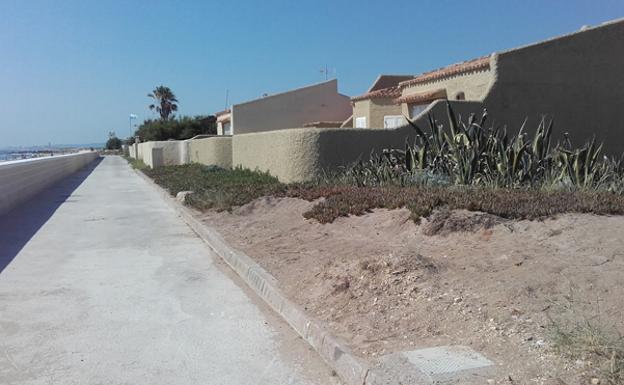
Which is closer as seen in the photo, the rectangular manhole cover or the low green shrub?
the rectangular manhole cover

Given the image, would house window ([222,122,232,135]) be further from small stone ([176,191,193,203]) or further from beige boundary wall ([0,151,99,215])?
small stone ([176,191,193,203])

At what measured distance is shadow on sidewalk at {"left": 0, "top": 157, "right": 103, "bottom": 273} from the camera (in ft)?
31.8

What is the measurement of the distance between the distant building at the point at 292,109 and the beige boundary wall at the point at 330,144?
1695 centimetres

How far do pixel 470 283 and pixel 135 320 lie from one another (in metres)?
3.25

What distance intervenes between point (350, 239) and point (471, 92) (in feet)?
36.5

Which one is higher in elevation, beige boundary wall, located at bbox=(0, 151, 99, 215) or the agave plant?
the agave plant

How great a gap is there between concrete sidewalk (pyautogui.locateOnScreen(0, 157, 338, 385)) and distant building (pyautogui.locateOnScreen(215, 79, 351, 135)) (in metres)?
22.0

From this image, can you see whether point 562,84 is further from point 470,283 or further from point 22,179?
point 22,179

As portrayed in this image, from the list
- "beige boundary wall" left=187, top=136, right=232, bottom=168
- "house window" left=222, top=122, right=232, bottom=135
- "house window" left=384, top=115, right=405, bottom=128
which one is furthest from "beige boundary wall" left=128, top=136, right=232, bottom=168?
"house window" left=384, top=115, right=405, bottom=128

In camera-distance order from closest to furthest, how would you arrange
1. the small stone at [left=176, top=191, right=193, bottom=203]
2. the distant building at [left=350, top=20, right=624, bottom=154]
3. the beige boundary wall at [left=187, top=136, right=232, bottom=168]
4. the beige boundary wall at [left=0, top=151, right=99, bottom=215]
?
the beige boundary wall at [left=0, top=151, right=99, bottom=215] → the small stone at [left=176, top=191, right=193, bottom=203] → the distant building at [left=350, top=20, right=624, bottom=154] → the beige boundary wall at [left=187, top=136, right=232, bottom=168]

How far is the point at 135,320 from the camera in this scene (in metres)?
5.82

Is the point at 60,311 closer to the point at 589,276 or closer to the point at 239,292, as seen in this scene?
the point at 239,292

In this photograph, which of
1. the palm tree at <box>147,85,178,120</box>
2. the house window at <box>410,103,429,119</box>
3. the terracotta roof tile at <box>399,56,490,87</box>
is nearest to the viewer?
the terracotta roof tile at <box>399,56,490,87</box>

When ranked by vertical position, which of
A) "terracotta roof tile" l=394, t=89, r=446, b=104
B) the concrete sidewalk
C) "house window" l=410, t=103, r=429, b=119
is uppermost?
"terracotta roof tile" l=394, t=89, r=446, b=104
